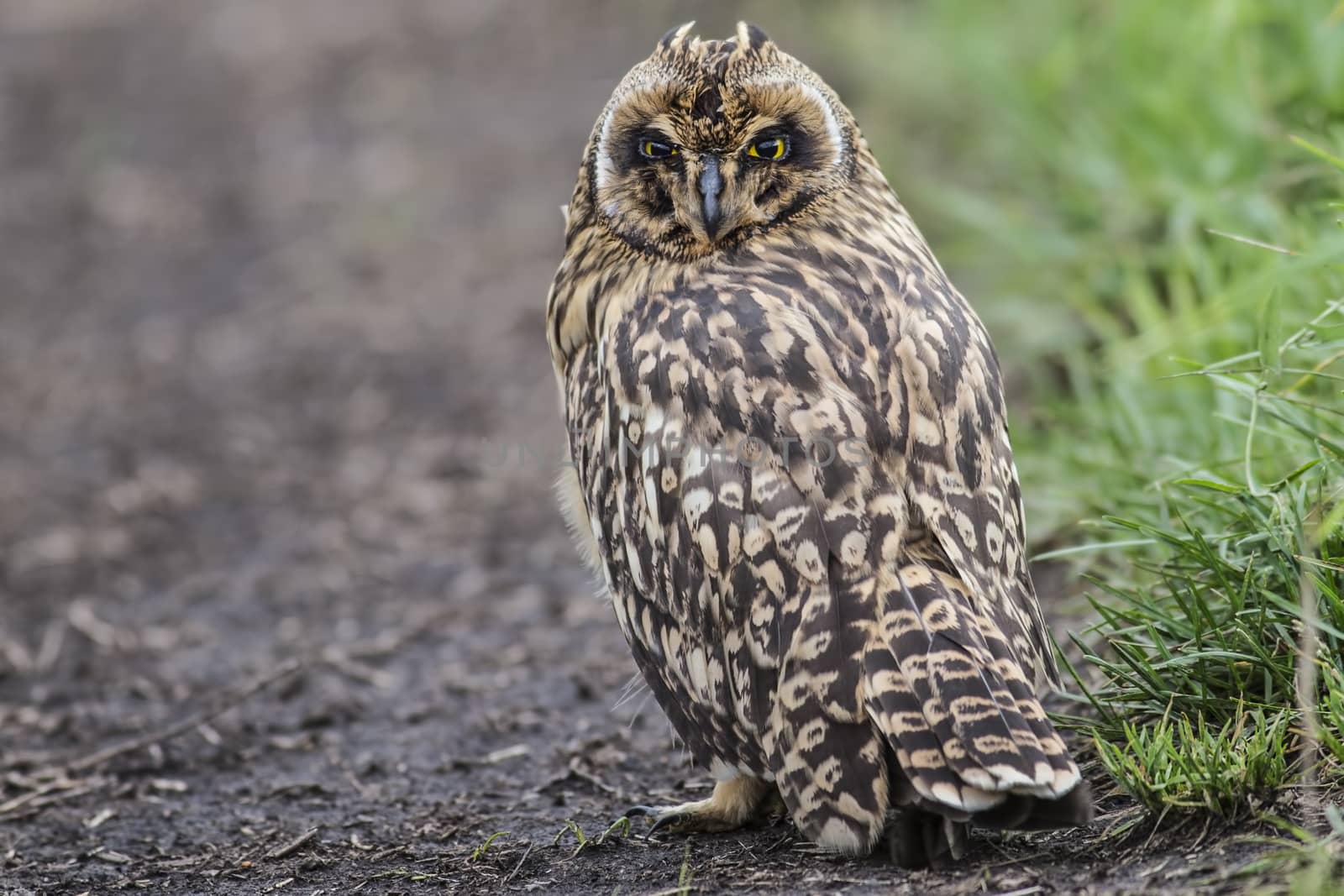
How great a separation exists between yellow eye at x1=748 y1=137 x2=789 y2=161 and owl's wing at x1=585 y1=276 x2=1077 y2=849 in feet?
1.09

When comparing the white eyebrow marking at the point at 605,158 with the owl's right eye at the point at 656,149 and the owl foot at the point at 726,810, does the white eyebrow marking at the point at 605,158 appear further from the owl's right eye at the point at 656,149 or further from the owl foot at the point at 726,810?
the owl foot at the point at 726,810

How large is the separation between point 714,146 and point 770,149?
0.48 feet

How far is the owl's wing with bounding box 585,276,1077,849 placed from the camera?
2.61 meters

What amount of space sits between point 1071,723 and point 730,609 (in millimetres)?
872

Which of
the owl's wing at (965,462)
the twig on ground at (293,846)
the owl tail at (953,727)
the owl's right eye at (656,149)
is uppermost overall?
the owl's right eye at (656,149)

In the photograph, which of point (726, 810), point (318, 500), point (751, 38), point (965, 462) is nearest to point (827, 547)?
point (965, 462)

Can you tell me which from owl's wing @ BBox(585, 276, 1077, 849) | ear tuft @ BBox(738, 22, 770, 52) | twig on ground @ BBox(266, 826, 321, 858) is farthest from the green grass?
twig on ground @ BBox(266, 826, 321, 858)

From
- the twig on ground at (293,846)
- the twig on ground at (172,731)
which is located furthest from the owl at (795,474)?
the twig on ground at (172,731)

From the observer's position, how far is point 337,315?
7855 millimetres

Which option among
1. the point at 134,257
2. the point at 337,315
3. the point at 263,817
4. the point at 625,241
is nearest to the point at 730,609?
the point at 625,241

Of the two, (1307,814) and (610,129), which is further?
(610,129)

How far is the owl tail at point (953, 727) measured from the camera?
2.51 metres

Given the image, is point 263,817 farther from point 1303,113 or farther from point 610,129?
point 1303,113

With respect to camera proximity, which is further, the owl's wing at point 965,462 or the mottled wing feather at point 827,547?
the owl's wing at point 965,462
